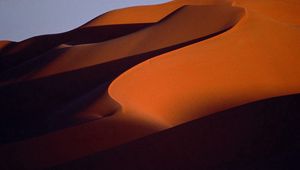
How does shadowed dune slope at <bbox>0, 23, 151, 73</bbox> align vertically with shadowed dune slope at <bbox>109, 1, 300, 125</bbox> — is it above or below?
below

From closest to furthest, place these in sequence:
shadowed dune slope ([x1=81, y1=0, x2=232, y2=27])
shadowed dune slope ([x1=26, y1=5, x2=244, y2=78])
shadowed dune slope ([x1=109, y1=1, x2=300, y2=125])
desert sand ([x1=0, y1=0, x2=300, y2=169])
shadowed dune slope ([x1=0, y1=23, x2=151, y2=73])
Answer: desert sand ([x1=0, y1=0, x2=300, y2=169]), shadowed dune slope ([x1=109, y1=1, x2=300, y2=125]), shadowed dune slope ([x1=26, y1=5, x2=244, y2=78]), shadowed dune slope ([x1=0, y1=23, x2=151, y2=73]), shadowed dune slope ([x1=81, y1=0, x2=232, y2=27])

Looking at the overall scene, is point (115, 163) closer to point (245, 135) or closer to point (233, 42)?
point (245, 135)

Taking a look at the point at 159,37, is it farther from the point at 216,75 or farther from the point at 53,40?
the point at 53,40

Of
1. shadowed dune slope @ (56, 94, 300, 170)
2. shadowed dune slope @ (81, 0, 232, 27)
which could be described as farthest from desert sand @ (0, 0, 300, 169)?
shadowed dune slope @ (81, 0, 232, 27)

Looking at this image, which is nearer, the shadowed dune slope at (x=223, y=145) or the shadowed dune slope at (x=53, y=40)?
the shadowed dune slope at (x=223, y=145)

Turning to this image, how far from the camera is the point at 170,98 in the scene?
7.02 m

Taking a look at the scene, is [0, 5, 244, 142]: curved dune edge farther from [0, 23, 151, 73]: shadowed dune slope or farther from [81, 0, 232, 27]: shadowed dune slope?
[81, 0, 232, 27]: shadowed dune slope

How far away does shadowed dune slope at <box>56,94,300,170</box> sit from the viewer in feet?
13.5

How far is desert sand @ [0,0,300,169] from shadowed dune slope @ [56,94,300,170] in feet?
0.05

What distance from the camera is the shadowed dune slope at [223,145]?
4125 mm

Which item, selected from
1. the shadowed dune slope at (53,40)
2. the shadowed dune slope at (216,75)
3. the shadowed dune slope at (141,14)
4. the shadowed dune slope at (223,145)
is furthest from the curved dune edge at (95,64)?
the shadowed dune slope at (141,14)

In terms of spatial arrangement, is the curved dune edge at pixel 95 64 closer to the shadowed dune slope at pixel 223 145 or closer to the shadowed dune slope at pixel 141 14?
the shadowed dune slope at pixel 223 145

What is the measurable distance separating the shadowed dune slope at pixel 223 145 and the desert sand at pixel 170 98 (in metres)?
0.01

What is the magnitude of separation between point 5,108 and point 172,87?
14.8 feet
